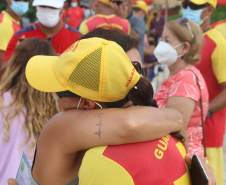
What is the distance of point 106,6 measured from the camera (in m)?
5.12

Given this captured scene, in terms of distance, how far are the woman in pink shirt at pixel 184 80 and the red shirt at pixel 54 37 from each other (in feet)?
4.13

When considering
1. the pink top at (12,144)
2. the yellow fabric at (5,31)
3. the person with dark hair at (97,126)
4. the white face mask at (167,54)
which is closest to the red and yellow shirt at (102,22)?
the yellow fabric at (5,31)

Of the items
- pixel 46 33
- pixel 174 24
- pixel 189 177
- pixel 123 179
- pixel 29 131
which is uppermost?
pixel 123 179

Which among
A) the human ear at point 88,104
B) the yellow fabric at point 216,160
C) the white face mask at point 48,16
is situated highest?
the human ear at point 88,104

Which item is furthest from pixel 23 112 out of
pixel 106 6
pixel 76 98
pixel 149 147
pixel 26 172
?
pixel 106 6

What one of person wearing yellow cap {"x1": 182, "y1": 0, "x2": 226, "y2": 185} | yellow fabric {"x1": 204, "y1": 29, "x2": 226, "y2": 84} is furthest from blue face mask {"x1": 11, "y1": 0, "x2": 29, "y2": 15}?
yellow fabric {"x1": 204, "y1": 29, "x2": 226, "y2": 84}

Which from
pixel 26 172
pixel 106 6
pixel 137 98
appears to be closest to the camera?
pixel 137 98

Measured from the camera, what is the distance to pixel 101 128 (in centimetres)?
142

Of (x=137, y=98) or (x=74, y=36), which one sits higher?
(x=137, y=98)

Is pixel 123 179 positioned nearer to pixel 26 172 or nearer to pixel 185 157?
pixel 185 157

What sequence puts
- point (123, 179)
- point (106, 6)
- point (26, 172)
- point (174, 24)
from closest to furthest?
point (123, 179)
point (26, 172)
point (174, 24)
point (106, 6)

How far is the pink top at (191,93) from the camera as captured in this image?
2945 mm

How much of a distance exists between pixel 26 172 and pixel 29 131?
0.85 m

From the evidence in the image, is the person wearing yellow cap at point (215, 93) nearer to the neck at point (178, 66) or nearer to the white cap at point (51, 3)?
the neck at point (178, 66)
